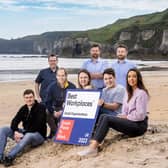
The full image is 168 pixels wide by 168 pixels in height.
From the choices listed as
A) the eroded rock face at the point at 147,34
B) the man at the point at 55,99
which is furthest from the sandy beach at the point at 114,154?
the eroded rock face at the point at 147,34

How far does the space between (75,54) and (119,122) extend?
127831 mm

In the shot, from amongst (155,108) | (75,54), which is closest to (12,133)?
(155,108)

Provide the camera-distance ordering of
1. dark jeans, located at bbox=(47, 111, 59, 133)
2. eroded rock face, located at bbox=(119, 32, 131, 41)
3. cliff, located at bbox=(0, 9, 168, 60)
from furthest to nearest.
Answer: eroded rock face, located at bbox=(119, 32, 131, 41) → cliff, located at bbox=(0, 9, 168, 60) → dark jeans, located at bbox=(47, 111, 59, 133)

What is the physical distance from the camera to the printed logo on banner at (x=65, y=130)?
8773 millimetres

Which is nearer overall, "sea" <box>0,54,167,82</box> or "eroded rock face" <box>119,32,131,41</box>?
"sea" <box>0,54,167,82</box>

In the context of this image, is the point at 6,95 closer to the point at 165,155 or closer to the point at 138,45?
the point at 165,155

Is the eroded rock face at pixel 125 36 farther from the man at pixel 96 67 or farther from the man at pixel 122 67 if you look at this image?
the man at pixel 122 67

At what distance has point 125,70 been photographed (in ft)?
29.8

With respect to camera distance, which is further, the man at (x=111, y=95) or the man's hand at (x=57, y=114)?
the man's hand at (x=57, y=114)

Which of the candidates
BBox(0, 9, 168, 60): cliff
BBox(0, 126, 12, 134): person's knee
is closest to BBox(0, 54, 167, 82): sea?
BBox(0, 126, 12, 134): person's knee

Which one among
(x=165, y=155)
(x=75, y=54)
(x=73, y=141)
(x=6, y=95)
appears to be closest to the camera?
(x=165, y=155)

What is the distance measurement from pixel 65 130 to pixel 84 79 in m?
1.00

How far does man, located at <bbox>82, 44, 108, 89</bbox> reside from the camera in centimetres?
918

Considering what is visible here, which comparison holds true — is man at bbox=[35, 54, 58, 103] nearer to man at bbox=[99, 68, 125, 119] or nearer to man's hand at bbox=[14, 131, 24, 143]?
man's hand at bbox=[14, 131, 24, 143]
